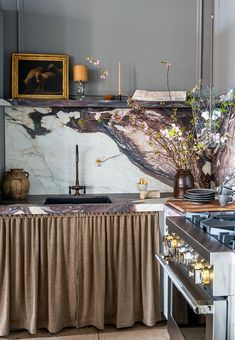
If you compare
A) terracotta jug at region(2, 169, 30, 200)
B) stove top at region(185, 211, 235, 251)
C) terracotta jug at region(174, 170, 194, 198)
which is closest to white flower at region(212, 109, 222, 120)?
terracotta jug at region(174, 170, 194, 198)

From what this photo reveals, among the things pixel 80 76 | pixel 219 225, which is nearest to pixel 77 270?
pixel 219 225

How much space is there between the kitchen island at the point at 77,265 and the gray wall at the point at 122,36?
43.8 inches

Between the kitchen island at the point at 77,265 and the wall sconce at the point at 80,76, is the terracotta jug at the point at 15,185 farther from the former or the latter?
the wall sconce at the point at 80,76

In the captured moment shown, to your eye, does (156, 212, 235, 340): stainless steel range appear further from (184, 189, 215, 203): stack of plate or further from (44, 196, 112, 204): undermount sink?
(44, 196, 112, 204): undermount sink

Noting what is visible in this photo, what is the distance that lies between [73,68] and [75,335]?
6.40ft

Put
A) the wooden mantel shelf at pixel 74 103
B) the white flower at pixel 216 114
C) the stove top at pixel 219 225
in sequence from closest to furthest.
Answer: the stove top at pixel 219 225
the white flower at pixel 216 114
the wooden mantel shelf at pixel 74 103

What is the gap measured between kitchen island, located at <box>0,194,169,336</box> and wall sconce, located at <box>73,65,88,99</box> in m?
0.99

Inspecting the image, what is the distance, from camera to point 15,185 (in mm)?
2869

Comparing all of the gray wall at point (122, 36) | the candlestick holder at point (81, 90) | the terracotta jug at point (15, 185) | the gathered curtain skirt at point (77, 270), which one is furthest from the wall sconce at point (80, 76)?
the gathered curtain skirt at point (77, 270)

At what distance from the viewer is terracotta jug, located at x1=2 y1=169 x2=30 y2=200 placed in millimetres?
2869

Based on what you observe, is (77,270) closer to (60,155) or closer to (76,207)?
(76,207)

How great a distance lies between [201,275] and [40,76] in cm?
Result: 217

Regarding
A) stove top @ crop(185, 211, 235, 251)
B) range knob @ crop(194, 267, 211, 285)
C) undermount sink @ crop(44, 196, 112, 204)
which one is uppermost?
stove top @ crop(185, 211, 235, 251)

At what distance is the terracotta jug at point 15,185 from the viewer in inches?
113
